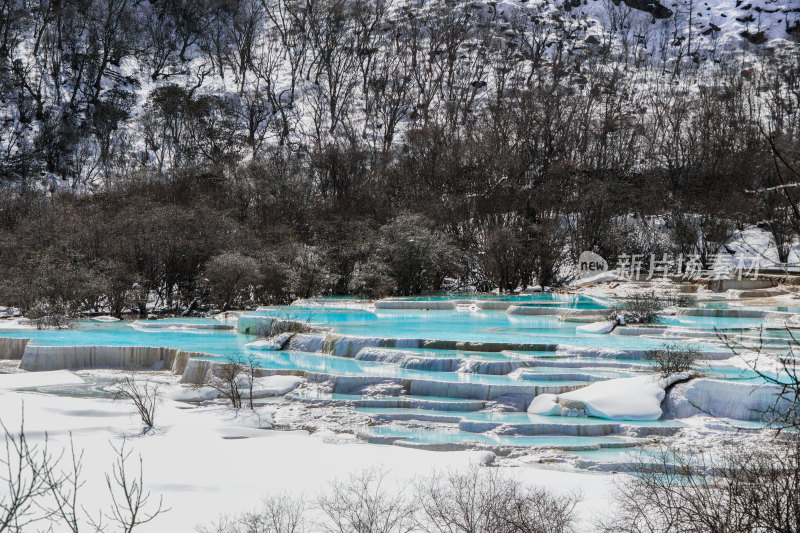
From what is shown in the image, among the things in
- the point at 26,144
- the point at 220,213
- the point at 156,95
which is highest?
the point at 156,95

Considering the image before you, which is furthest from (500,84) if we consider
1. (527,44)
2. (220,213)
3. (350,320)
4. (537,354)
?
(537,354)

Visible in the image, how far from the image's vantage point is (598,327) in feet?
54.6

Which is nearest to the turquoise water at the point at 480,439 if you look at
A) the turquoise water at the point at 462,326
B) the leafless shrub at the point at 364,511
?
the leafless shrub at the point at 364,511

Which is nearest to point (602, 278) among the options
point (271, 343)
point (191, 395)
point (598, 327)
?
point (598, 327)

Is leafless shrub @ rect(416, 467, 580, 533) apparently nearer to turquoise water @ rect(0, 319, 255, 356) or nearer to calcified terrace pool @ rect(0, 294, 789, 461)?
calcified terrace pool @ rect(0, 294, 789, 461)

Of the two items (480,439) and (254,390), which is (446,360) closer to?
(254,390)

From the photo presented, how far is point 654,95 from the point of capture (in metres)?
47.7

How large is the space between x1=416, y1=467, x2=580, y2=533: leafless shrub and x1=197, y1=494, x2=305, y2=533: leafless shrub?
1.00 meters

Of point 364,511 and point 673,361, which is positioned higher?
point 673,361

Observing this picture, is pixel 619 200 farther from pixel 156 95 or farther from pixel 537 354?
pixel 156 95

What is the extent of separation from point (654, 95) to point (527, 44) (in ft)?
32.9

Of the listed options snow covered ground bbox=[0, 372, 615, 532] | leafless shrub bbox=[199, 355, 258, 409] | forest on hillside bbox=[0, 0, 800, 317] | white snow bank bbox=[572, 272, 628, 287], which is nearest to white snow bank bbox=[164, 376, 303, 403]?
leafless shrub bbox=[199, 355, 258, 409]

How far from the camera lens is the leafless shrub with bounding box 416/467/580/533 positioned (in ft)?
17.4

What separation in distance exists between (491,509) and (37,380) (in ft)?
31.3
